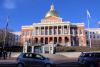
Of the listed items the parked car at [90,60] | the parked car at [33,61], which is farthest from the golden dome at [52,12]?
the parked car at [33,61]

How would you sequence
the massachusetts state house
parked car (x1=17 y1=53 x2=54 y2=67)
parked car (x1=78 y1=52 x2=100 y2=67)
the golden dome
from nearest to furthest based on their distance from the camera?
parked car (x1=17 y1=53 x2=54 y2=67)
parked car (x1=78 y1=52 x2=100 y2=67)
the massachusetts state house
the golden dome

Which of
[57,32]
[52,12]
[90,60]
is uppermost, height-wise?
[52,12]

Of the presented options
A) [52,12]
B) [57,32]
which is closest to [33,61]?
[57,32]

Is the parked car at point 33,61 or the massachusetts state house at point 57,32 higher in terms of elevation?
the massachusetts state house at point 57,32

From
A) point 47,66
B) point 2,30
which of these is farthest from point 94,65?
point 2,30

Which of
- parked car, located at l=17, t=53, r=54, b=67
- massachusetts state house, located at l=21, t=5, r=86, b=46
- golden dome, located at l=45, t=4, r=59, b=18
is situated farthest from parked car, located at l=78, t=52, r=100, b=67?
golden dome, located at l=45, t=4, r=59, b=18

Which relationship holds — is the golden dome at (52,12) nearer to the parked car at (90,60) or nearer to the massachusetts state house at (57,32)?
the massachusetts state house at (57,32)

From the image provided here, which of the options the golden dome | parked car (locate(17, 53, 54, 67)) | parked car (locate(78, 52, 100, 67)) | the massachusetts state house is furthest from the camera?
the golden dome

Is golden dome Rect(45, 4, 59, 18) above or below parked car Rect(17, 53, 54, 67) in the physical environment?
above

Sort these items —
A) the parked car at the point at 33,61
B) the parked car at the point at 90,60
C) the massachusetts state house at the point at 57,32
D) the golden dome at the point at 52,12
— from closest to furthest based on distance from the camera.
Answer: the parked car at the point at 33,61
the parked car at the point at 90,60
the massachusetts state house at the point at 57,32
the golden dome at the point at 52,12

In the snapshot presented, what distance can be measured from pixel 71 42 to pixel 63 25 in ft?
26.5

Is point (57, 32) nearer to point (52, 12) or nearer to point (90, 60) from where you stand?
point (52, 12)

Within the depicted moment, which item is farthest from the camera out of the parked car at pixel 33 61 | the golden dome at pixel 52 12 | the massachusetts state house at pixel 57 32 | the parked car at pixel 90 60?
the golden dome at pixel 52 12

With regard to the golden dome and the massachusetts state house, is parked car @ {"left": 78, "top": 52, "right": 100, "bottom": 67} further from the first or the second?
the golden dome
